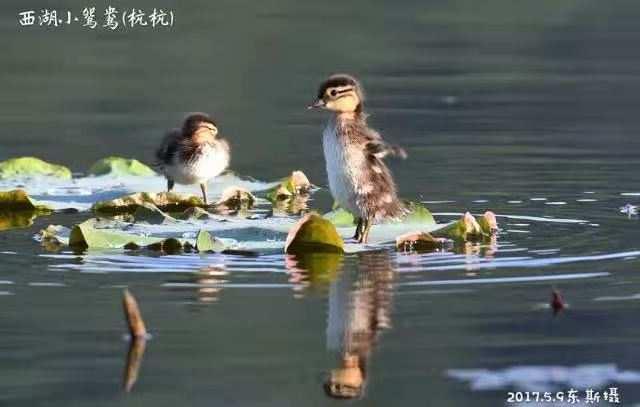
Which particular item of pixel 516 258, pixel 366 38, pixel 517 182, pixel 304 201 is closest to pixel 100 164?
pixel 304 201

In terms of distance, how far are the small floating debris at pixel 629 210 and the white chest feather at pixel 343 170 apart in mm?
2104

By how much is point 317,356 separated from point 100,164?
6.81 meters

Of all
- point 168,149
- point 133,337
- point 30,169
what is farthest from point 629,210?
point 133,337

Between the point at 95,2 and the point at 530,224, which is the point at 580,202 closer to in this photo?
the point at 530,224

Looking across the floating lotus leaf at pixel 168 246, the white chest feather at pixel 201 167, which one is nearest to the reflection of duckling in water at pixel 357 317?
the floating lotus leaf at pixel 168 246

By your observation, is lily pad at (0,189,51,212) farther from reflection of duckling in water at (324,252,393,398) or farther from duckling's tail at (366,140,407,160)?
reflection of duckling in water at (324,252,393,398)

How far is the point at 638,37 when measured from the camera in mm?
25578

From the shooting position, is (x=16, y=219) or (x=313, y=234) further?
(x=16, y=219)

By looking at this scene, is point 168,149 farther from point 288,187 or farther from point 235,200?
point 288,187

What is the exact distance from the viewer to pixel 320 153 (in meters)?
16.1

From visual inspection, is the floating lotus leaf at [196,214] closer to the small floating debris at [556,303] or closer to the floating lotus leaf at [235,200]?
the floating lotus leaf at [235,200]

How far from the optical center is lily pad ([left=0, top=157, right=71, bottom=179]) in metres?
14.2

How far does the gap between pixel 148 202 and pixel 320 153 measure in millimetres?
3454

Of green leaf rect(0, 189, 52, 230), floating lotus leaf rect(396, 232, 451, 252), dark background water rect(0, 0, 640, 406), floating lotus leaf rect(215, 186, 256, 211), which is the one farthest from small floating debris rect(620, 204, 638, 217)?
green leaf rect(0, 189, 52, 230)
